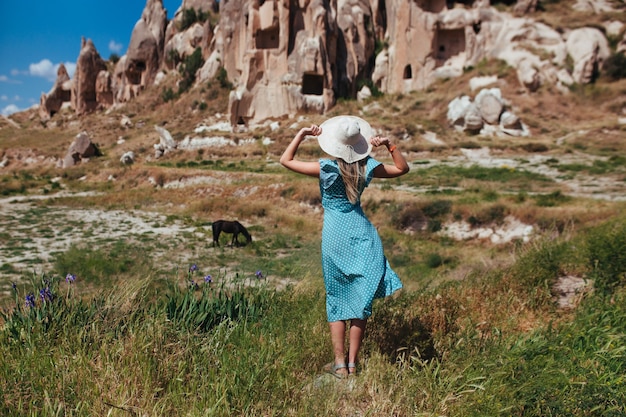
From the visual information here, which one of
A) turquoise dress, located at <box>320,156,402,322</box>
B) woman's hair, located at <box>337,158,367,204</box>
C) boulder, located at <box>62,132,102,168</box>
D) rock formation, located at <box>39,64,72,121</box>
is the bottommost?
turquoise dress, located at <box>320,156,402,322</box>

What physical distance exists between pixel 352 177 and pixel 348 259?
0.57m

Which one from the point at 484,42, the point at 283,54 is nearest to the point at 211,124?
the point at 283,54

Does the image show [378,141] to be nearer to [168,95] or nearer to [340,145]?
[340,145]

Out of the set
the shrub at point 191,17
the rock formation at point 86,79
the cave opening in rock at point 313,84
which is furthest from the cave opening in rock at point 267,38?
the rock formation at point 86,79

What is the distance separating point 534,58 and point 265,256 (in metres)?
31.1

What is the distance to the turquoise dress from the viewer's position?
2.99 metres

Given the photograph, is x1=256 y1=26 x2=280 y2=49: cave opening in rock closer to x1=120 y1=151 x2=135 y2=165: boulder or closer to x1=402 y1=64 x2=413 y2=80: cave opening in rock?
x1=402 y1=64 x2=413 y2=80: cave opening in rock

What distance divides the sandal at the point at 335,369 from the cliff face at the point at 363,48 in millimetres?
33713

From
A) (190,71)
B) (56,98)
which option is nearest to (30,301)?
(190,71)

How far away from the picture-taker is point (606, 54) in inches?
1316

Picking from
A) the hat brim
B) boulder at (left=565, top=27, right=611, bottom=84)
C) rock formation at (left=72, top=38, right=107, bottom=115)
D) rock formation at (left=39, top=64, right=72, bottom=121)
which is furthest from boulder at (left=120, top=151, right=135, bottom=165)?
rock formation at (left=39, top=64, right=72, bottom=121)

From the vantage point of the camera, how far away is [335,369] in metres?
2.96

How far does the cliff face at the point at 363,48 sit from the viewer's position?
34.0 meters

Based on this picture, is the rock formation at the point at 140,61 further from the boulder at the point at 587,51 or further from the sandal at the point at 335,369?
the sandal at the point at 335,369
